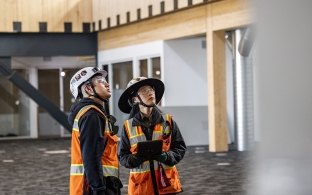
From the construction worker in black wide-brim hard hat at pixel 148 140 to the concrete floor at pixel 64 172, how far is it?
3138 mm

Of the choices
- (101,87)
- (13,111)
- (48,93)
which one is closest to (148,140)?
(101,87)

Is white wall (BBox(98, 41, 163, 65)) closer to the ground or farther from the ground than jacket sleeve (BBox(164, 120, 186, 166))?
farther from the ground

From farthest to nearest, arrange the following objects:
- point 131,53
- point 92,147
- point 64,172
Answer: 1. point 131,53
2. point 64,172
3. point 92,147

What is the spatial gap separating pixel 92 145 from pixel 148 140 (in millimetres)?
518

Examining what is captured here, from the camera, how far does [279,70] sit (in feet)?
2.73

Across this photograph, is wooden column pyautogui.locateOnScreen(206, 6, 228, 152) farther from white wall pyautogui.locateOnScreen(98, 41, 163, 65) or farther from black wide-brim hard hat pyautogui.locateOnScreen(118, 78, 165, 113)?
black wide-brim hard hat pyautogui.locateOnScreen(118, 78, 165, 113)

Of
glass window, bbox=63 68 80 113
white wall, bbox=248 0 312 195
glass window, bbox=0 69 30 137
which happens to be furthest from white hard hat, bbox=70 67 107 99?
glass window, bbox=63 68 80 113

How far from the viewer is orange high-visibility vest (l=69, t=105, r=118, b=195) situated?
11.6ft

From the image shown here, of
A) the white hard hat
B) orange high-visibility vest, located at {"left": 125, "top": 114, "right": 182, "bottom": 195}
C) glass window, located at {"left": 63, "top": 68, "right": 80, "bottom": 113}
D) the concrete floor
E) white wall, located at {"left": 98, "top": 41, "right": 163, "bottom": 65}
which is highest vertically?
white wall, located at {"left": 98, "top": 41, "right": 163, "bottom": 65}

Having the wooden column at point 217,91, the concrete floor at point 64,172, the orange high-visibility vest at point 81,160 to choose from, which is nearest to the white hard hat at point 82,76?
the orange high-visibility vest at point 81,160

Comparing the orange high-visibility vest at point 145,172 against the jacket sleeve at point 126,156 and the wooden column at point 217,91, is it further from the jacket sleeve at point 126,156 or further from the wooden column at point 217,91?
the wooden column at point 217,91

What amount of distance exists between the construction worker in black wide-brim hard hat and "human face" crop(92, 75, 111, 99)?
0.22 metres

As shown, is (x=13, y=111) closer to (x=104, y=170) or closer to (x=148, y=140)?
(x=148, y=140)

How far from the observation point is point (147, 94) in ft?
12.8
